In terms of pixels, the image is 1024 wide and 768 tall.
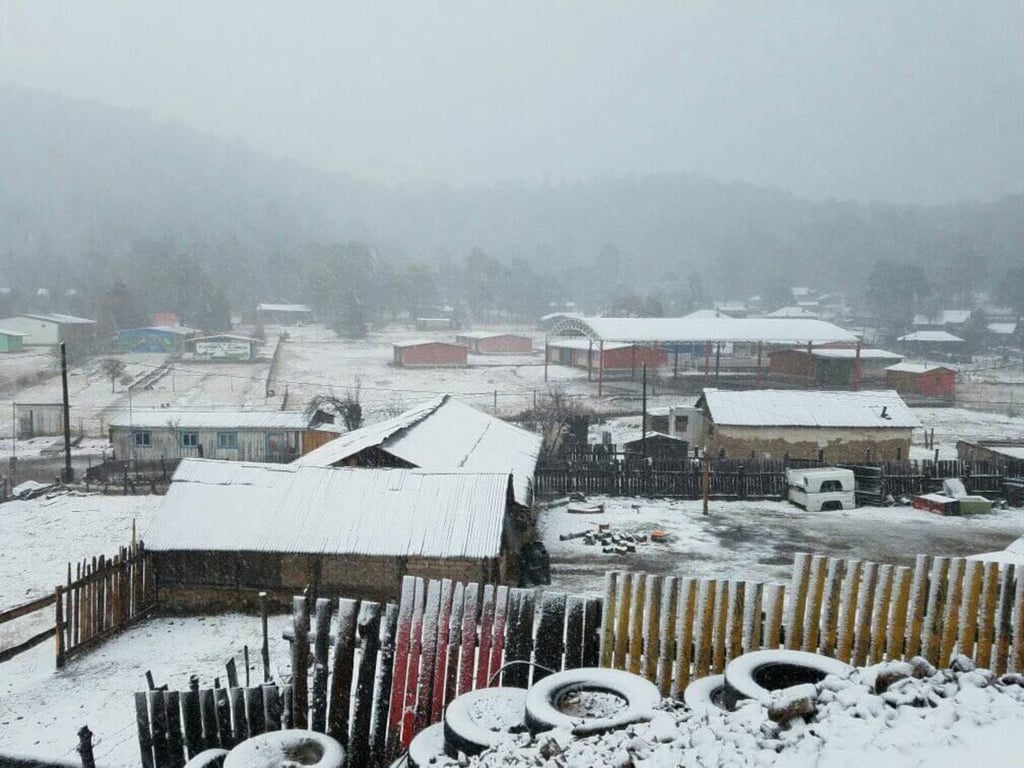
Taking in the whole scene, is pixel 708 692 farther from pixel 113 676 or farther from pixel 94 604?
pixel 94 604

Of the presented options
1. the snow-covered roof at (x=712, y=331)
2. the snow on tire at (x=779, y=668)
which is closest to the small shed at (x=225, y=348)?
the snow-covered roof at (x=712, y=331)

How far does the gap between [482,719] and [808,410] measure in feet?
93.6

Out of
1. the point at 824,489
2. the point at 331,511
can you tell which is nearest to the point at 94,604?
the point at 331,511

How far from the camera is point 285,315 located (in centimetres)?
10225

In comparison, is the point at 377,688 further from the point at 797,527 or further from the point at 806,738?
the point at 797,527

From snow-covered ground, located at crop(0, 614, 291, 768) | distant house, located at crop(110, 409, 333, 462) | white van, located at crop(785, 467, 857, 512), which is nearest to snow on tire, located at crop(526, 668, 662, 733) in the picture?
snow-covered ground, located at crop(0, 614, 291, 768)

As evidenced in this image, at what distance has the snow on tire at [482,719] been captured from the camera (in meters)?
4.63

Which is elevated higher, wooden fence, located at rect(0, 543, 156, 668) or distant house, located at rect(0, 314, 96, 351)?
distant house, located at rect(0, 314, 96, 351)

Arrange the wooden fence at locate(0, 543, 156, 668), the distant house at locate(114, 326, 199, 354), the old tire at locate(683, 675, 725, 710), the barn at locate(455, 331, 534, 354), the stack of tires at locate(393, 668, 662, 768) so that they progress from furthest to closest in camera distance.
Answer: the barn at locate(455, 331, 534, 354) → the distant house at locate(114, 326, 199, 354) → the wooden fence at locate(0, 543, 156, 668) → the old tire at locate(683, 675, 725, 710) → the stack of tires at locate(393, 668, 662, 768)

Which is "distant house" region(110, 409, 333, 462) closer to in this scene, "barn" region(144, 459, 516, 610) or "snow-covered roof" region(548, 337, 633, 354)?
"barn" region(144, 459, 516, 610)

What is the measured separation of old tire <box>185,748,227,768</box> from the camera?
537 centimetres

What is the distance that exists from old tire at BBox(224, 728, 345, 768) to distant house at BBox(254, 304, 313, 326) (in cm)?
9918

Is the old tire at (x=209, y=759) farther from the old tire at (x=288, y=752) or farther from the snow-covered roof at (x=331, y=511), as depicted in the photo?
the snow-covered roof at (x=331, y=511)

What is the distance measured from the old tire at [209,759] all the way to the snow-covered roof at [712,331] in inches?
2019
